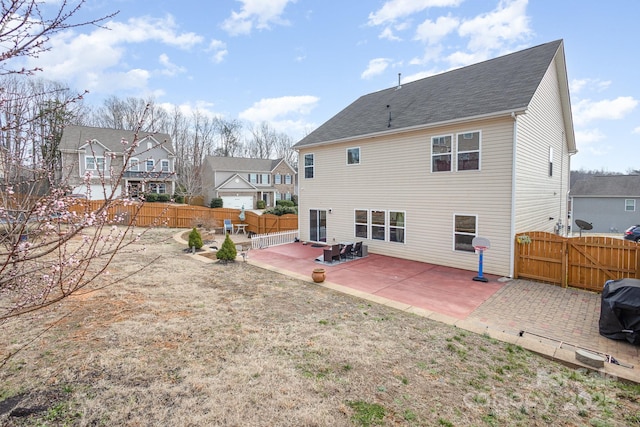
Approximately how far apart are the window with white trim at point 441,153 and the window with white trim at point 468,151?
35 cm

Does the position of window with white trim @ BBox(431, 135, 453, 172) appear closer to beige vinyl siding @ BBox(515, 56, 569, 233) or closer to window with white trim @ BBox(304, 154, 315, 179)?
beige vinyl siding @ BBox(515, 56, 569, 233)

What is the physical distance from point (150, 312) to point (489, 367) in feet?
21.5

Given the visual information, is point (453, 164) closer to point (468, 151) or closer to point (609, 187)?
point (468, 151)

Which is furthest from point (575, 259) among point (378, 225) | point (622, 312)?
point (378, 225)

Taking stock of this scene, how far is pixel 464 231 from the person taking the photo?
1063 cm

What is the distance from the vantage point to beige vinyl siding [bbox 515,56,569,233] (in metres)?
10.1

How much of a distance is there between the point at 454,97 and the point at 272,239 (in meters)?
10.5

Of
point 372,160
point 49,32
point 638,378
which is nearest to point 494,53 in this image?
point 372,160

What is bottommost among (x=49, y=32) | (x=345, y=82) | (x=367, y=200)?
(x=367, y=200)

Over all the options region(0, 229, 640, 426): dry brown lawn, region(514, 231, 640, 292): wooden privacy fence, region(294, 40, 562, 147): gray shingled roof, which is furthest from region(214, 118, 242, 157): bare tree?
region(514, 231, 640, 292): wooden privacy fence

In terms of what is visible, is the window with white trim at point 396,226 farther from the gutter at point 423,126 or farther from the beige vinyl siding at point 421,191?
the gutter at point 423,126

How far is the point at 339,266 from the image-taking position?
36.9ft

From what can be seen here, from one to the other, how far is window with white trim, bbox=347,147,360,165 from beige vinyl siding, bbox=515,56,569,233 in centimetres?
620

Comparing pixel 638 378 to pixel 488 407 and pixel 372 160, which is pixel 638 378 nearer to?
pixel 488 407
